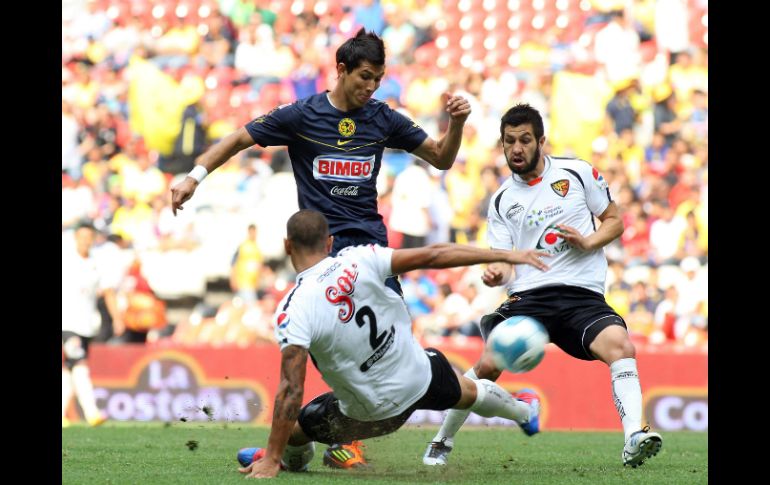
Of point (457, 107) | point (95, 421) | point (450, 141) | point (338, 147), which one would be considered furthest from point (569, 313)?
point (95, 421)

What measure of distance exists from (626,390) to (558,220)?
1.37 m

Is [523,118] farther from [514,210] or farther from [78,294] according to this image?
[78,294]

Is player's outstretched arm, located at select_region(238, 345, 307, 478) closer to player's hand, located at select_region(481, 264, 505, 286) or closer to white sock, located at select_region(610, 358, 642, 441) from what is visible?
player's hand, located at select_region(481, 264, 505, 286)

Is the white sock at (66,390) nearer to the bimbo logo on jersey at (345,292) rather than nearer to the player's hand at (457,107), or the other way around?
the player's hand at (457,107)

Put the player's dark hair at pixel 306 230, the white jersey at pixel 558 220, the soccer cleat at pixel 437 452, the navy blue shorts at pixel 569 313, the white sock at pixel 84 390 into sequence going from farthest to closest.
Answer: the white sock at pixel 84 390
the white jersey at pixel 558 220
the soccer cleat at pixel 437 452
the navy blue shorts at pixel 569 313
the player's dark hair at pixel 306 230

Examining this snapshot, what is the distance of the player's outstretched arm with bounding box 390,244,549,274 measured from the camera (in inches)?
261

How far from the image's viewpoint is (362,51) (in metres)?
8.21

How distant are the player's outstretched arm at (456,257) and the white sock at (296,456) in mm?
1599

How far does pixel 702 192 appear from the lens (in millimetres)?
17172

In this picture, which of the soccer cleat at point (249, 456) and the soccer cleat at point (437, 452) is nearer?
the soccer cleat at point (249, 456)

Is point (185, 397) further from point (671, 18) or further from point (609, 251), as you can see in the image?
point (671, 18)

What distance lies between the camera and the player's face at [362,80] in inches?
325

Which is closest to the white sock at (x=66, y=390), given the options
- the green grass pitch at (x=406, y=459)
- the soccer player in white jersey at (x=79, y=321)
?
the soccer player in white jersey at (x=79, y=321)

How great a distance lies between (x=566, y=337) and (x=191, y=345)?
7.58 m
